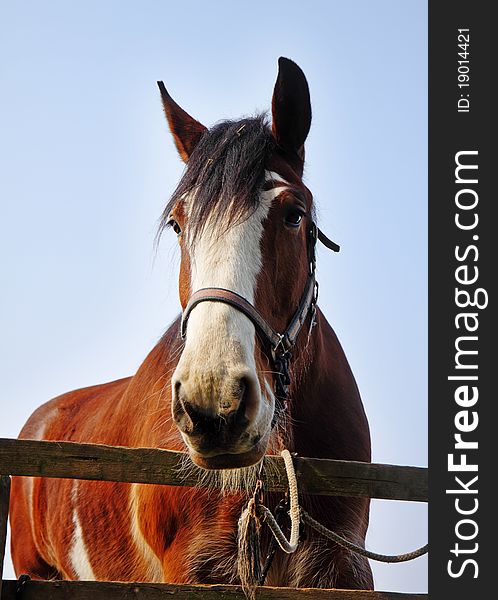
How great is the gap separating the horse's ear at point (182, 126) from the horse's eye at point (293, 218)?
39.5 inches

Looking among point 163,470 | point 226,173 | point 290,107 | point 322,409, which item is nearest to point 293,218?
point 226,173

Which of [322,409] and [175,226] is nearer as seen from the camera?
[175,226]

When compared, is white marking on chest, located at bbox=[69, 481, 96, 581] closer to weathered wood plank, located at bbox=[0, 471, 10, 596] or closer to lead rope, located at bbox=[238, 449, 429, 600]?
lead rope, located at bbox=[238, 449, 429, 600]

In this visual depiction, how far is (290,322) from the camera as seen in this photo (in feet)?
11.9

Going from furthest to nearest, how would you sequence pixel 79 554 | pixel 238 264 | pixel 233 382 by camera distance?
pixel 79 554 → pixel 238 264 → pixel 233 382

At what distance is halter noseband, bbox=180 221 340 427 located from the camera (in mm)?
3078

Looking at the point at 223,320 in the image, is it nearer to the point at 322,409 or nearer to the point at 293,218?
the point at 293,218

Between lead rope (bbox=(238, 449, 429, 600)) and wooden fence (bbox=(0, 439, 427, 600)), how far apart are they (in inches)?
3.6

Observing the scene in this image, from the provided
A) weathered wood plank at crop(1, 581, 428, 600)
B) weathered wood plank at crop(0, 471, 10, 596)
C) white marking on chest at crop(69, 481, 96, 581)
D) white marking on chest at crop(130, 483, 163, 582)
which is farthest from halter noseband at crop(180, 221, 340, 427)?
white marking on chest at crop(69, 481, 96, 581)

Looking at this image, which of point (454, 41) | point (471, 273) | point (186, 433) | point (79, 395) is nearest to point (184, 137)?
point (454, 41)

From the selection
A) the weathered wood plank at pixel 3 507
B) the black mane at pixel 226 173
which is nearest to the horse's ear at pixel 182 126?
the black mane at pixel 226 173

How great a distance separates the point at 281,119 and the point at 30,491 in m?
3.76

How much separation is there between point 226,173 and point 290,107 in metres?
0.66

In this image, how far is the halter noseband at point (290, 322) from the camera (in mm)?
3078
